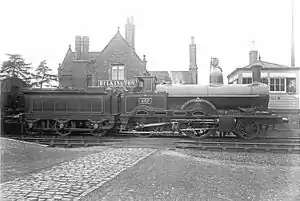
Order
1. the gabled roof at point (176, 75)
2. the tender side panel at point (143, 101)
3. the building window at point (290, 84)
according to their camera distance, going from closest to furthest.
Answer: the tender side panel at point (143, 101) < the building window at point (290, 84) < the gabled roof at point (176, 75)

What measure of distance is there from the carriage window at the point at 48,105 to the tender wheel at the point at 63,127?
2.31 ft

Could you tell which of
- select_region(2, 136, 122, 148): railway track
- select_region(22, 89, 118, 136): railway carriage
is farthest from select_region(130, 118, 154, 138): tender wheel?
select_region(2, 136, 122, 148): railway track

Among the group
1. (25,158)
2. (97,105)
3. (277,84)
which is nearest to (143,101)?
(97,105)

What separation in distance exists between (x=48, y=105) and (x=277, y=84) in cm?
1586

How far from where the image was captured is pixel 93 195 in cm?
498

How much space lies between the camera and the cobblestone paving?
4940 mm

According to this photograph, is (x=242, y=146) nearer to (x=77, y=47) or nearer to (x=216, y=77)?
(x=216, y=77)

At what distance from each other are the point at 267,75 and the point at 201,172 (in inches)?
684

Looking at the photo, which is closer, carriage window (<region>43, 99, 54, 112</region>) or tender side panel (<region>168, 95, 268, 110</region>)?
tender side panel (<region>168, 95, 268, 110</region>)

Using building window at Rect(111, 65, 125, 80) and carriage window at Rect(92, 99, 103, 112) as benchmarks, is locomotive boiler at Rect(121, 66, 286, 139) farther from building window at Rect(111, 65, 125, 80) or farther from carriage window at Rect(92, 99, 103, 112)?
building window at Rect(111, 65, 125, 80)

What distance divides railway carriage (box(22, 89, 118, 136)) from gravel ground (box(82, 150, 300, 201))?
20.7 ft

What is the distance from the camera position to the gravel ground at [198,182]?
5051mm

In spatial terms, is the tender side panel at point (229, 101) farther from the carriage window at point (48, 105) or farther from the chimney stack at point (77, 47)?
the chimney stack at point (77, 47)

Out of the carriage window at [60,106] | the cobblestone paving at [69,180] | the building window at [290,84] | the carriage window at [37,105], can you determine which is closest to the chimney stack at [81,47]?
the carriage window at [37,105]
